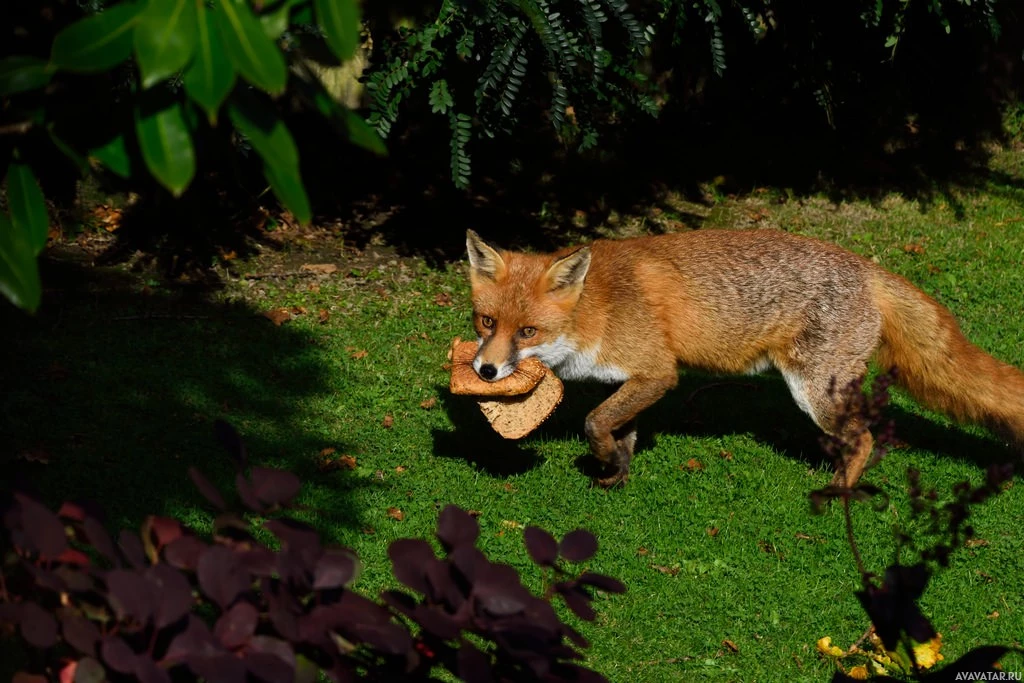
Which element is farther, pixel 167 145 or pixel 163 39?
pixel 167 145

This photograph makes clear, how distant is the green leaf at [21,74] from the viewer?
2014mm

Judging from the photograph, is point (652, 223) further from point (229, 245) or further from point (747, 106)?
point (229, 245)

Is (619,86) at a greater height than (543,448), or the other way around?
(619,86)

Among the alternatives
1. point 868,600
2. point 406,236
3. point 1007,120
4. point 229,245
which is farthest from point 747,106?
point 868,600

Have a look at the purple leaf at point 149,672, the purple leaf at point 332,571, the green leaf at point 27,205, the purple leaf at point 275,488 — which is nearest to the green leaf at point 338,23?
the green leaf at point 27,205

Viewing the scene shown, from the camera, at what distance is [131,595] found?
72.9 inches

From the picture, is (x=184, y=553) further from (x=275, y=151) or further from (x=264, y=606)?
(x=275, y=151)

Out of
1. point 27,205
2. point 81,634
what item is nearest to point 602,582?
point 81,634

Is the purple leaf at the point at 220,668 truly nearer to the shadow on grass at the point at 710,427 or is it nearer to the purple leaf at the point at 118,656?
the purple leaf at the point at 118,656

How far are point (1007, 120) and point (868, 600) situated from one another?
1143cm

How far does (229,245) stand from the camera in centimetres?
964

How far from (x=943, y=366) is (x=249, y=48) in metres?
5.38

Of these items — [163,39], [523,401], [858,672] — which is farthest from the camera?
[523,401]

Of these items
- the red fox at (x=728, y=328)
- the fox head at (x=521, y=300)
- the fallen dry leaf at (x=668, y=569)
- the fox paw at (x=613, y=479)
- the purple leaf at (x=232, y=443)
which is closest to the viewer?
the purple leaf at (x=232, y=443)
